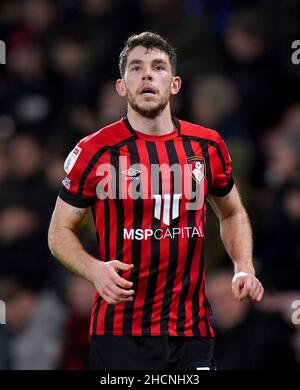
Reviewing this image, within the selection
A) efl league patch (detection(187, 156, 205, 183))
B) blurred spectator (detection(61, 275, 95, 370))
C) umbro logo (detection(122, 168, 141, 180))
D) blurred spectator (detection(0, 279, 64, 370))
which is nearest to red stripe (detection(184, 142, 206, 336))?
efl league patch (detection(187, 156, 205, 183))

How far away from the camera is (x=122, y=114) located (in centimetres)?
902

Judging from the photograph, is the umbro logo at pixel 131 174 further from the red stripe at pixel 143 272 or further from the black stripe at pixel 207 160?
the black stripe at pixel 207 160

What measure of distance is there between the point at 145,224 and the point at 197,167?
16.1 inches

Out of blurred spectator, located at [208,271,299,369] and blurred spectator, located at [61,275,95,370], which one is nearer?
blurred spectator, located at [208,271,299,369]

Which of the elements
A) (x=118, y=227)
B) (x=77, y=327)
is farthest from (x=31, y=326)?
(x=118, y=227)

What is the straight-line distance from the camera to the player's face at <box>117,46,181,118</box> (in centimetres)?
526

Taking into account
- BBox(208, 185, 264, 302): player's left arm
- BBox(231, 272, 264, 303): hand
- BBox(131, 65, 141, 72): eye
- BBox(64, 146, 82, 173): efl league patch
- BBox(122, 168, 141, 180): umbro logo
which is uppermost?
BBox(131, 65, 141, 72): eye

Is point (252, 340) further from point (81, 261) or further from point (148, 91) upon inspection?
point (148, 91)

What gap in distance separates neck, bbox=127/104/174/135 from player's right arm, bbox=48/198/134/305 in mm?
491

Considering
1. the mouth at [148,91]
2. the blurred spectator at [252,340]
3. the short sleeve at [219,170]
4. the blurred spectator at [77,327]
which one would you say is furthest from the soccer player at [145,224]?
the blurred spectator at [77,327]

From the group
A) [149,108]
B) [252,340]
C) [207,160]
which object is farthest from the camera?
[252,340]

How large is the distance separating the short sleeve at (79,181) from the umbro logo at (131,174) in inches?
6.9

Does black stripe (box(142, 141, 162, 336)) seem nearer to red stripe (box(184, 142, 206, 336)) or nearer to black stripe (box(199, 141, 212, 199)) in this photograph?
red stripe (box(184, 142, 206, 336))
